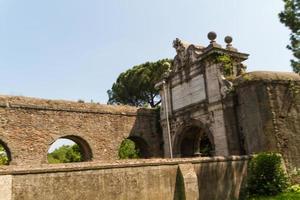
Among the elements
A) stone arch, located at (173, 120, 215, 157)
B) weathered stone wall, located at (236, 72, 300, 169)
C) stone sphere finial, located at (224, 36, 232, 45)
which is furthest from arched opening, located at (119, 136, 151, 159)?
weathered stone wall, located at (236, 72, 300, 169)

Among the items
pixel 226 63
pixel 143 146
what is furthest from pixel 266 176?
pixel 143 146

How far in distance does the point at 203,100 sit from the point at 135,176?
819 centimetres

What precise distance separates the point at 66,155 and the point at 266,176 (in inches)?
845

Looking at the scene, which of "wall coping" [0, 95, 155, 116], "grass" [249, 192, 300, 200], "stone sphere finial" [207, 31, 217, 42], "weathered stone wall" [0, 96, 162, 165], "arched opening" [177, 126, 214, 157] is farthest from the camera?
"arched opening" [177, 126, 214, 157]

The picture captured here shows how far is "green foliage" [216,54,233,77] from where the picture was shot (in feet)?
49.9

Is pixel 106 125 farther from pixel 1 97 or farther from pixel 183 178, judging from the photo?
pixel 183 178

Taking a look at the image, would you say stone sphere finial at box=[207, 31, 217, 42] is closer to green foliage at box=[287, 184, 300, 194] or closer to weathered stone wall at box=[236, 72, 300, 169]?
weathered stone wall at box=[236, 72, 300, 169]

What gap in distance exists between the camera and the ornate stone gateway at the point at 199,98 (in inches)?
578

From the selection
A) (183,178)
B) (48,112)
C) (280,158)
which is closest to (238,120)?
(280,158)

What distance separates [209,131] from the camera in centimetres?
1548

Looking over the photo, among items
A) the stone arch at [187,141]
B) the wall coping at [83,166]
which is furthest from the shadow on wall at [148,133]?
the wall coping at [83,166]

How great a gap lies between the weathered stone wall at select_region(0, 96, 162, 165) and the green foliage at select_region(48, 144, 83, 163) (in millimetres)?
9540

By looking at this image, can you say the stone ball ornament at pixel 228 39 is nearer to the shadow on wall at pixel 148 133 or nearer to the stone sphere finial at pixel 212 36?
the stone sphere finial at pixel 212 36

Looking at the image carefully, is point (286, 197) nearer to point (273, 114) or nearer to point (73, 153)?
point (273, 114)
